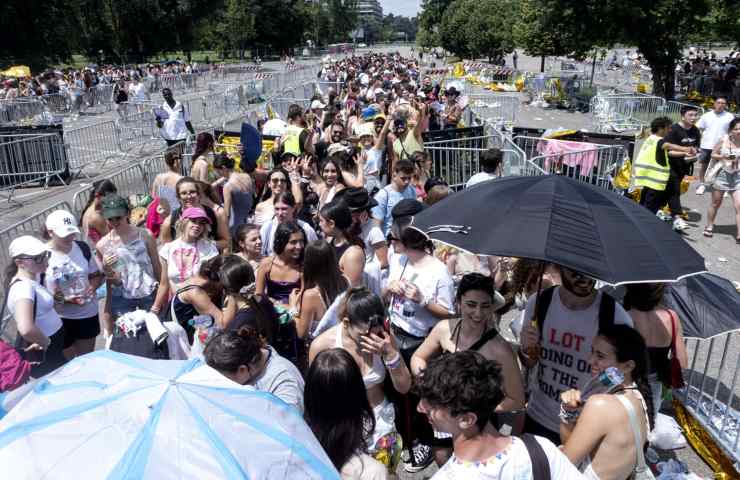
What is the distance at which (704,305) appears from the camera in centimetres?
387

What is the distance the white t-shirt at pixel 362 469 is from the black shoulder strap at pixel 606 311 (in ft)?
4.84

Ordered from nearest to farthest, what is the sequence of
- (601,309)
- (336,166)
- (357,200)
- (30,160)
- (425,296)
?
(601,309) → (425,296) → (357,200) → (336,166) → (30,160)

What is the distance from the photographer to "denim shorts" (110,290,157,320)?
5.17 metres

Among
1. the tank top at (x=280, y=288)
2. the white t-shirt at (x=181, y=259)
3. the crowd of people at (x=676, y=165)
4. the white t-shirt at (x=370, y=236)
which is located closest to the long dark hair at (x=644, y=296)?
the white t-shirt at (x=370, y=236)

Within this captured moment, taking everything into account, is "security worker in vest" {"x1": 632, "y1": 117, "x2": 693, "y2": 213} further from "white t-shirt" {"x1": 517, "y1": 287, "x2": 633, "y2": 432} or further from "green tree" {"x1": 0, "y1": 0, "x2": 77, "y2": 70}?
"green tree" {"x1": 0, "y1": 0, "x2": 77, "y2": 70}

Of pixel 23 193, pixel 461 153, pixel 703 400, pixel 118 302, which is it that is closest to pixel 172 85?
pixel 23 193

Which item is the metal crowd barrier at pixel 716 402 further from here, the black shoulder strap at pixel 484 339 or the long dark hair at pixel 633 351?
the black shoulder strap at pixel 484 339

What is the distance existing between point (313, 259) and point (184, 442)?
2.24 meters

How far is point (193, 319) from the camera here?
3781 millimetres

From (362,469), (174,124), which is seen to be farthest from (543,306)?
(174,124)

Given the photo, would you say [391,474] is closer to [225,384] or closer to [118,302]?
[225,384]

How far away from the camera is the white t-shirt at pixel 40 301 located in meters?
4.04

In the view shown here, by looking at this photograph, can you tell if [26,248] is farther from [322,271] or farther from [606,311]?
[606,311]

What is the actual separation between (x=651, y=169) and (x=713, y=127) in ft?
13.1
